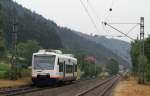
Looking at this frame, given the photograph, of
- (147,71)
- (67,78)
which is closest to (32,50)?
(147,71)

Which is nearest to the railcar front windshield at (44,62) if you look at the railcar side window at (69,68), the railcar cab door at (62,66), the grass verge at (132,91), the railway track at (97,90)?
the railcar cab door at (62,66)

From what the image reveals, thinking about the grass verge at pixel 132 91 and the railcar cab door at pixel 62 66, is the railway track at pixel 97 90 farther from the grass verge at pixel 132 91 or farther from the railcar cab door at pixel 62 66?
the railcar cab door at pixel 62 66

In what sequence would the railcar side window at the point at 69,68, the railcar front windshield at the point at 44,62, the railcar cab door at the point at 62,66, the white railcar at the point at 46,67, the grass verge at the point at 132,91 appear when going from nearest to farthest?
1. the grass verge at the point at 132,91
2. the white railcar at the point at 46,67
3. the railcar front windshield at the point at 44,62
4. the railcar cab door at the point at 62,66
5. the railcar side window at the point at 69,68

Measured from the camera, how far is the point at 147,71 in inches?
2608

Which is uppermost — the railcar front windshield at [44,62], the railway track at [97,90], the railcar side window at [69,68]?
the railcar front windshield at [44,62]

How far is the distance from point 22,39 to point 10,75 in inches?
4703

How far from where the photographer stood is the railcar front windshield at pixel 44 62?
4394cm

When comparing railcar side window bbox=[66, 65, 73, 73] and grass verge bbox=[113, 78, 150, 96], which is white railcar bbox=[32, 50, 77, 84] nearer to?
railcar side window bbox=[66, 65, 73, 73]

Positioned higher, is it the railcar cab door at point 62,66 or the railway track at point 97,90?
the railcar cab door at point 62,66

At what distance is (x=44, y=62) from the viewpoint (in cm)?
4419

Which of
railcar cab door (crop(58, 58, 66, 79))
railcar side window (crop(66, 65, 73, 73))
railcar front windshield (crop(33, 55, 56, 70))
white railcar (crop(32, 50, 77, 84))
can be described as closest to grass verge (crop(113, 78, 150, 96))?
railcar cab door (crop(58, 58, 66, 79))

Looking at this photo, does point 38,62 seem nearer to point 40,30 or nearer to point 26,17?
point 40,30

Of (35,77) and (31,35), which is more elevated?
(31,35)

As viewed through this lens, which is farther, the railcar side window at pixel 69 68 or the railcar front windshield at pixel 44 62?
the railcar side window at pixel 69 68
